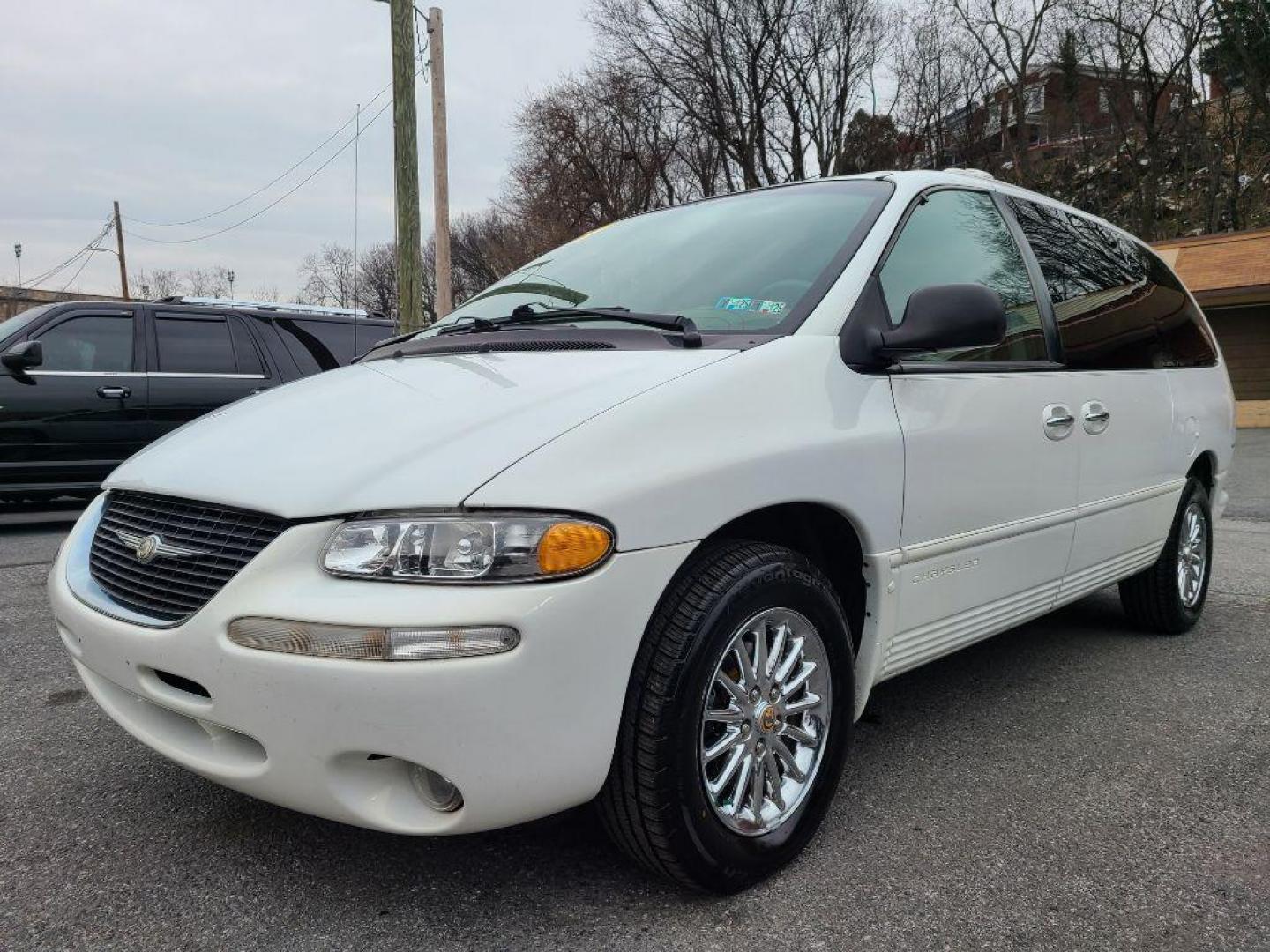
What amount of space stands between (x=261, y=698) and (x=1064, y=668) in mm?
3064

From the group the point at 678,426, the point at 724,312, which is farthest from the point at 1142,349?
the point at 678,426

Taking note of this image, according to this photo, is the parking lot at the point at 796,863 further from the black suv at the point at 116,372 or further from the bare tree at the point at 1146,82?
the bare tree at the point at 1146,82

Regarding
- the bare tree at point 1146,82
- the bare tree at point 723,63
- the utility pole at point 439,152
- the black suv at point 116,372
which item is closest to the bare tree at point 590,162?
the bare tree at point 723,63

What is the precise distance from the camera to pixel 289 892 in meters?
1.96

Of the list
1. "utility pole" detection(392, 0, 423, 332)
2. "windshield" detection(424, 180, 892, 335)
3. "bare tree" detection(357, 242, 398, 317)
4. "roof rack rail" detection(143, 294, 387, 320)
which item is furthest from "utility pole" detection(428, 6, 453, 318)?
"bare tree" detection(357, 242, 398, 317)

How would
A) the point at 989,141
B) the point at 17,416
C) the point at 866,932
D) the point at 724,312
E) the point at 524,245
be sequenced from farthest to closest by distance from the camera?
1. the point at 524,245
2. the point at 989,141
3. the point at 17,416
4. the point at 724,312
5. the point at 866,932

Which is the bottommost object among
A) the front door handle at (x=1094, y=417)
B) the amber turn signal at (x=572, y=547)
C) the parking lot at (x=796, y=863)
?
the parking lot at (x=796, y=863)

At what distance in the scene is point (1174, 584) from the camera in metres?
3.98

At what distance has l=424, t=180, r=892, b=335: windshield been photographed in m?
2.40

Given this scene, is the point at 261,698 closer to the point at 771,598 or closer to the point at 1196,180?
the point at 771,598

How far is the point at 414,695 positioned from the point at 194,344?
7.12 meters

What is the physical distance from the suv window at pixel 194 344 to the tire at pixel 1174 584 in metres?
6.92

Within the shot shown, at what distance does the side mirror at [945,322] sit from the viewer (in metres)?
2.22

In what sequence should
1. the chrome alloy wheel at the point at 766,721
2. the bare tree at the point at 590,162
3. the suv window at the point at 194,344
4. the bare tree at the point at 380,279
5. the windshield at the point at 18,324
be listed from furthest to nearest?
1. the bare tree at the point at 380,279
2. the bare tree at the point at 590,162
3. the suv window at the point at 194,344
4. the windshield at the point at 18,324
5. the chrome alloy wheel at the point at 766,721
